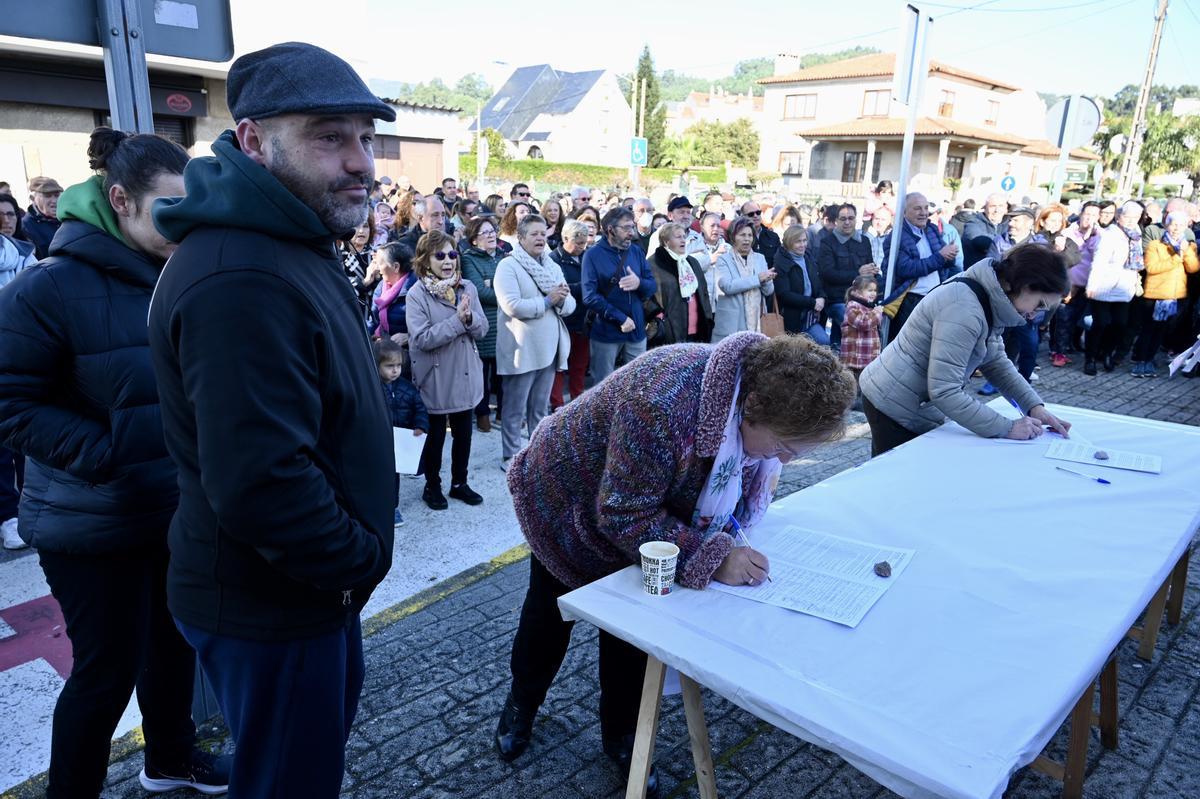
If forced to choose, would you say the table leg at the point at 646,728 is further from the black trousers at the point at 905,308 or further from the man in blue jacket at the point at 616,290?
the black trousers at the point at 905,308

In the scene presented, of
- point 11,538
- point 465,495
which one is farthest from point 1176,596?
point 11,538

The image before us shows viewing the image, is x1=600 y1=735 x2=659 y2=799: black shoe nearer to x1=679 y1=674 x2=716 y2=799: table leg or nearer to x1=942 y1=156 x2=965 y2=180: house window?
x1=679 y1=674 x2=716 y2=799: table leg

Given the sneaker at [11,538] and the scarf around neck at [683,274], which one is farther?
the scarf around neck at [683,274]

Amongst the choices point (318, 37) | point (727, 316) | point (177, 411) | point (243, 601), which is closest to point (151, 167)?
point (177, 411)

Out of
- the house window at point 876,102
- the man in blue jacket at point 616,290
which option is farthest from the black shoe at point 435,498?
the house window at point 876,102

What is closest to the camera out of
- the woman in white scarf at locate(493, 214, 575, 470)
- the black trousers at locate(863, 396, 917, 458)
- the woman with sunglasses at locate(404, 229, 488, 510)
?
the black trousers at locate(863, 396, 917, 458)

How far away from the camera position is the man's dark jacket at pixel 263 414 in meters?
1.36

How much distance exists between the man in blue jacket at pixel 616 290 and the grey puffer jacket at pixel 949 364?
93.1 inches

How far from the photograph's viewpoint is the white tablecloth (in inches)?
62.5

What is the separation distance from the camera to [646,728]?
6.94 ft

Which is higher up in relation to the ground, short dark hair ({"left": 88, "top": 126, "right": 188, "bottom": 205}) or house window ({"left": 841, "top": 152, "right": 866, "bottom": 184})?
house window ({"left": 841, "top": 152, "right": 866, "bottom": 184})

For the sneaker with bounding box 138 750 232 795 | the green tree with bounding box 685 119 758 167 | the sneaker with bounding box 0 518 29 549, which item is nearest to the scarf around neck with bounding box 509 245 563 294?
the sneaker with bounding box 0 518 29 549

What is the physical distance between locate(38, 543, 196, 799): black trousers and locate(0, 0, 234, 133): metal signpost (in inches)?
52.6

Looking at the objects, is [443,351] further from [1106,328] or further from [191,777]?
[1106,328]
